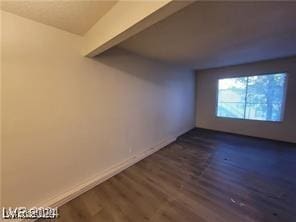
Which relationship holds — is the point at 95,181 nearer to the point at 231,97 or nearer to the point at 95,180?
the point at 95,180

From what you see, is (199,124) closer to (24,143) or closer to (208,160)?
(208,160)

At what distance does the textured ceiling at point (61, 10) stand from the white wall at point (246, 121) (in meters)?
4.55

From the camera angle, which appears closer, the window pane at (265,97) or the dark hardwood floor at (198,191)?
the dark hardwood floor at (198,191)

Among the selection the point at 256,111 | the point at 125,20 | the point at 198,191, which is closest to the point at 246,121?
the point at 256,111

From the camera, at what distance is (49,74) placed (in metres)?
1.78

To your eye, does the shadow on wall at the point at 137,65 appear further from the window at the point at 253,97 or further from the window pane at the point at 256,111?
the window pane at the point at 256,111

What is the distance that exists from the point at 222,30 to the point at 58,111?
8.05 feet

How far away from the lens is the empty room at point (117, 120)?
151cm

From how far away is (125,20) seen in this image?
1.34 meters

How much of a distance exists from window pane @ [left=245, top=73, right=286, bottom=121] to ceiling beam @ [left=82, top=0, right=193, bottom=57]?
14.7 feet

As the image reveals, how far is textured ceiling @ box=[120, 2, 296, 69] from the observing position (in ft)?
5.16

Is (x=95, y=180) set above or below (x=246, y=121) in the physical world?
below

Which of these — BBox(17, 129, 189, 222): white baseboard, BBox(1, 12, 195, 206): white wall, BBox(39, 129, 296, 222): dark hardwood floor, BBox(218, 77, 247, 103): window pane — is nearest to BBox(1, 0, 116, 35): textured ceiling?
BBox(1, 12, 195, 206): white wall

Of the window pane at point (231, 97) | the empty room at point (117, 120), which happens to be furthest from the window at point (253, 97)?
the empty room at point (117, 120)
